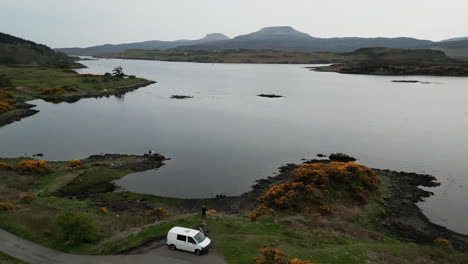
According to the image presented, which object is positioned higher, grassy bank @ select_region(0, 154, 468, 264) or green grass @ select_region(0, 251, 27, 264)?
green grass @ select_region(0, 251, 27, 264)

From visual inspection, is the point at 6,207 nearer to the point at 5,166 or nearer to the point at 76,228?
the point at 76,228

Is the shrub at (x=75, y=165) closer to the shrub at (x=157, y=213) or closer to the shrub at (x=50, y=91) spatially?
the shrub at (x=157, y=213)

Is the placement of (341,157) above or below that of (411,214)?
above

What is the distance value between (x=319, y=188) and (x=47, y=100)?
383ft

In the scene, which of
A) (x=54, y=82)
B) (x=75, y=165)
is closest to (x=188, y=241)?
(x=75, y=165)

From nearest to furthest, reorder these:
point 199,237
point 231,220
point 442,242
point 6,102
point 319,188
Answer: point 199,237
point 442,242
point 231,220
point 319,188
point 6,102

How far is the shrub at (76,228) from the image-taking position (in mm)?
27516

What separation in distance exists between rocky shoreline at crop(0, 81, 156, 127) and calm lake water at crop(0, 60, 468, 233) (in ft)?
12.1

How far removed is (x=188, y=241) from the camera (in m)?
25.2

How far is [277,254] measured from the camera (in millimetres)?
24188

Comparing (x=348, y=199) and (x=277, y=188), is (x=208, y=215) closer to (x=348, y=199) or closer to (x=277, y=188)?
(x=277, y=188)

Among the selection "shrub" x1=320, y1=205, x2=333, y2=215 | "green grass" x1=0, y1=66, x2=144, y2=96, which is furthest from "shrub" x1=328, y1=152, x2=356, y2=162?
"green grass" x1=0, y1=66, x2=144, y2=96

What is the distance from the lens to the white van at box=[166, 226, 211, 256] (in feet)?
82.3

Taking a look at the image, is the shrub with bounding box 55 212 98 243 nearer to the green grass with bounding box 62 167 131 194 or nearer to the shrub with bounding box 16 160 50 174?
the green grass with bounding box 62 167 131 194
